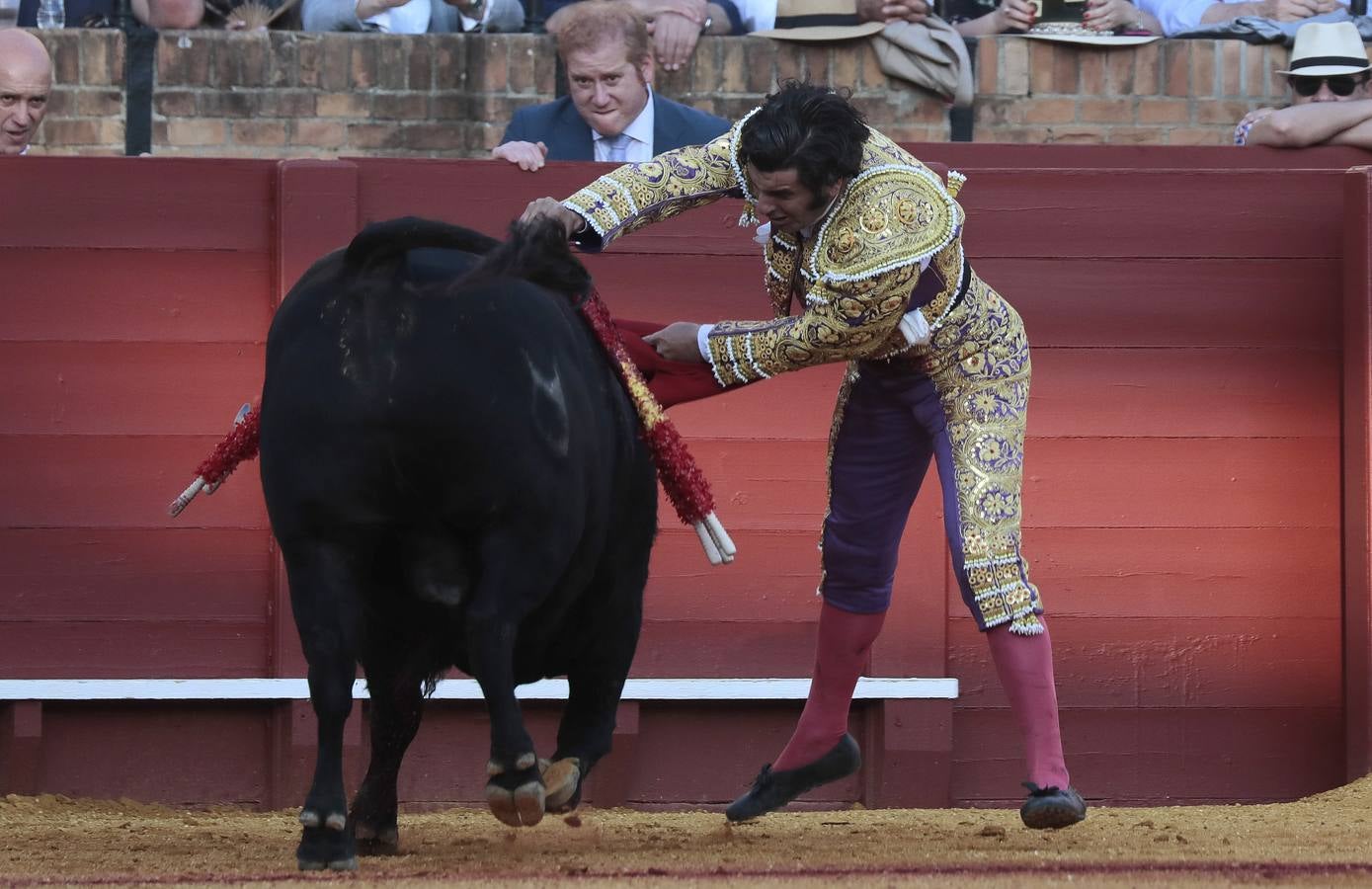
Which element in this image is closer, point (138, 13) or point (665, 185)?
point (665, 185)

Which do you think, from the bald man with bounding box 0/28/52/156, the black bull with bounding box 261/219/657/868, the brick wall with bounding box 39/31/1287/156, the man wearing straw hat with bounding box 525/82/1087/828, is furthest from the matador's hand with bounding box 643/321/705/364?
the brick wall with bounding box 39/31/1287/156

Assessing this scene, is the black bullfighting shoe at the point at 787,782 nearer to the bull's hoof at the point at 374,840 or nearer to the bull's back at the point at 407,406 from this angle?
the bull's hoof at the point at 374,840

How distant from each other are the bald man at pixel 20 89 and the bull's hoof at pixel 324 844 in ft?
8.52

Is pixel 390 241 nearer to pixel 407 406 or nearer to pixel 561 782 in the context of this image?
pixel 407 406

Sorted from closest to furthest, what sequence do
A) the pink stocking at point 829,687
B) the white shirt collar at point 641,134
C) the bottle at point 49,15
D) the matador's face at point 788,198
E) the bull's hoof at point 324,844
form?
1. the bull's hoof at point 324,844
2. the matador's face at point 788,198
3. the pink stocking at point 829,687
4. the white shirt collar at point 641,134
5. the bottle at point 49,15

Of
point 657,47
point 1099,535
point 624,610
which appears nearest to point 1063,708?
point 1099,535

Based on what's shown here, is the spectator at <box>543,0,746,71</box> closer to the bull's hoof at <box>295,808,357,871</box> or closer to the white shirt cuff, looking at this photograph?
the white shirt cuff

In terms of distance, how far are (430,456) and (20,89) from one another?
8.92 feet

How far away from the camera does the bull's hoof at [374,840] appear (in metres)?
3.82

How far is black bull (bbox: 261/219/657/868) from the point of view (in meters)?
3.14

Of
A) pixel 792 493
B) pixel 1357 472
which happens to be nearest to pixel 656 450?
pixel 792 493

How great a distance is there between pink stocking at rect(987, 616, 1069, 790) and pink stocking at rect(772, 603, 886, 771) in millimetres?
352

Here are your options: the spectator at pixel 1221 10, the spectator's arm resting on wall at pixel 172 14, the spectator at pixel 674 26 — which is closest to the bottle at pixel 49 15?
the spectator's arm resting on wall at pixel 172 14

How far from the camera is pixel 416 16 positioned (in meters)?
6.41
